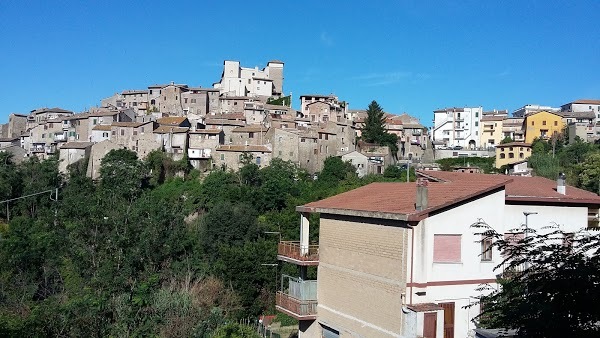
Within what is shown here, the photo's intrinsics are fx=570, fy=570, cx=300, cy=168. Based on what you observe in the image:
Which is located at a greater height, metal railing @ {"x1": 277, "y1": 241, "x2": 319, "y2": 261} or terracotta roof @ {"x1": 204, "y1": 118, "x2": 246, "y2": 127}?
terracotta roof @ {"x1": 204, "y1": 118, "x2": 246, "y2": 127}

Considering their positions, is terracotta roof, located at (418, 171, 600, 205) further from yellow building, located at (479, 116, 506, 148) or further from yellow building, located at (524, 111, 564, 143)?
yellow building, located at (479, 116, 506, 148)

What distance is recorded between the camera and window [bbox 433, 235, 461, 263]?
14.6 meters

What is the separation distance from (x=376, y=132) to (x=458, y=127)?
2065 cm

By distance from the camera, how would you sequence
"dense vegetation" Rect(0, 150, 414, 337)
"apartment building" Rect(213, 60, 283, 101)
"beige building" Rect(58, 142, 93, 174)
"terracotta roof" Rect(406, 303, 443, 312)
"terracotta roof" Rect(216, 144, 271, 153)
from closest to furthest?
"terracotta roof" Rect(406, 303, 443, 312)
"dense vegetation" Rect(0, 150, 414, 337)
"terracotta roof" Rect(216, 144, 271, 153)
"beige building" Rect(58, 142, 93, 174)
"apartment building" Rect(213, 60, 283, 101)

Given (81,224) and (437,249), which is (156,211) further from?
(437,249)

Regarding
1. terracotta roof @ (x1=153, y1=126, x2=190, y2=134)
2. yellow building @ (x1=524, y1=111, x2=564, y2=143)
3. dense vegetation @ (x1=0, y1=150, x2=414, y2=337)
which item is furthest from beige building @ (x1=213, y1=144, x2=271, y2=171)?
yellow building @ (x1=524, y1=111, x2=564, y2=143)

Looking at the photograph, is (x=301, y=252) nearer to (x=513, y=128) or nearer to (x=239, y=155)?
(x=239, y=155)

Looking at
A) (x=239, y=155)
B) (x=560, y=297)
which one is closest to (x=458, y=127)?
(x=239, y=155)

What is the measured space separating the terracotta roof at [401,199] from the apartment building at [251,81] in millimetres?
68059

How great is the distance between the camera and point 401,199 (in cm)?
1596

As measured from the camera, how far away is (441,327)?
561 inches

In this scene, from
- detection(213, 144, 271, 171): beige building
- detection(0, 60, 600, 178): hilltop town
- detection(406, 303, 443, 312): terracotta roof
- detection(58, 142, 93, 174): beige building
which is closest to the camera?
detection(406, 303, 443, 312): terracotta roof

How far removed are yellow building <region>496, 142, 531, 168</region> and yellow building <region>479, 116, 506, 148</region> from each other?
49.3 ft

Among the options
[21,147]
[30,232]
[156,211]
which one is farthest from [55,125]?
[156,211]
